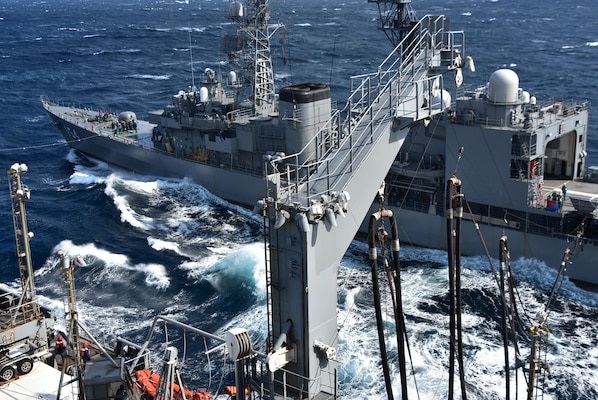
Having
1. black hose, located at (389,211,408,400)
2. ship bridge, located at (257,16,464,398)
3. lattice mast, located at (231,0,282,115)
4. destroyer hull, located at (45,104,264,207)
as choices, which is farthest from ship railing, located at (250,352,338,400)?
lattice mast, located at (231,0,282,115)

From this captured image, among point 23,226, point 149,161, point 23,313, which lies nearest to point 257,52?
point 149,161

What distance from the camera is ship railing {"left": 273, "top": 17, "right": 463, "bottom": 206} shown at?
610 inches

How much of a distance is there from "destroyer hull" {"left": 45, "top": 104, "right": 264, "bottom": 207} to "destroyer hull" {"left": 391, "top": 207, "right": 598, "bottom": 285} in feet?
35.2

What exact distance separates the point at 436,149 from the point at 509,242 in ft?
21.3

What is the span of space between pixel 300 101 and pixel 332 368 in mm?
25362

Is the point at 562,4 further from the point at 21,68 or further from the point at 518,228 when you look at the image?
the point at 518,228

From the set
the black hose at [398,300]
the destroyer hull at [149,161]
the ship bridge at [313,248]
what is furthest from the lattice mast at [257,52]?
the black hose at [398,300]

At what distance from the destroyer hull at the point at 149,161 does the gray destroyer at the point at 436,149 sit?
0.13 metres

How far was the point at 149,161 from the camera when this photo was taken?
2076 inches

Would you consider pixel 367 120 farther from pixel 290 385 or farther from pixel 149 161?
pixel 149 161

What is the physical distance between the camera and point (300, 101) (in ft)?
128

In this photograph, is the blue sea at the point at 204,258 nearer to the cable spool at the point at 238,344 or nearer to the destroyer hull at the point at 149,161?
the destroyer hull at the point at 149,161

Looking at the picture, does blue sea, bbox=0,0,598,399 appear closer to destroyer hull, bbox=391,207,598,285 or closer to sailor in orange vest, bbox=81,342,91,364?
destroyer hull, bbox=391,207,598,285

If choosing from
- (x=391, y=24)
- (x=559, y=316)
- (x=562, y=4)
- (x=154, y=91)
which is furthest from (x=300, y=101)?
(x=562, y=4)
